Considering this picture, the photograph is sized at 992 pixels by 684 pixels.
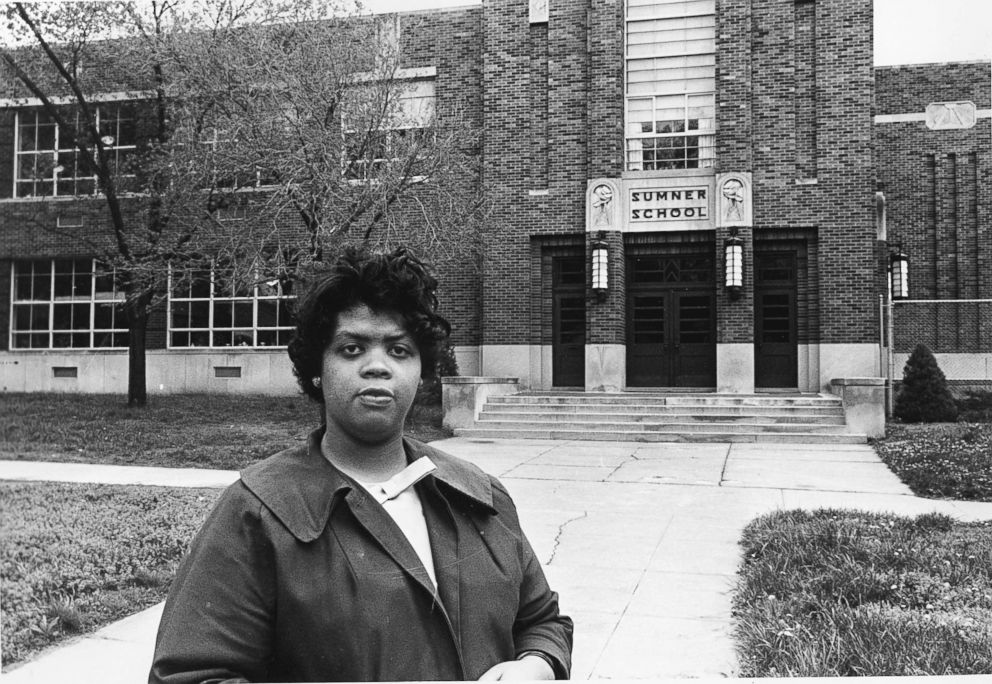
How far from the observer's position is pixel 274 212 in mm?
7773

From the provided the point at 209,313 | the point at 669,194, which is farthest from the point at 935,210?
the point at 209,313

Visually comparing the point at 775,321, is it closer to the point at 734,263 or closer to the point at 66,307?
the point at 734,263

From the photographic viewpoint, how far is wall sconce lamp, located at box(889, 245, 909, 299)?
1546 centimetres

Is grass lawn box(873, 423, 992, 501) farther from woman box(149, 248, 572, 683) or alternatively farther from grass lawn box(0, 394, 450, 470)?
woman box(149, 248, 572, 683)

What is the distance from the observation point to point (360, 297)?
5.25ft

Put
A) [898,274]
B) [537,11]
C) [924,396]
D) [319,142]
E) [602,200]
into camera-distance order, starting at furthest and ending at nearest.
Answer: [898,274] → [602,200] → [537,11] → [924,396] → [319,142]

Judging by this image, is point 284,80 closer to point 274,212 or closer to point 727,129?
point 274,212

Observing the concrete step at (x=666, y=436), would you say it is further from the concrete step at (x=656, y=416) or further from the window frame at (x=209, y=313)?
the window frame at (x=209, y=313)

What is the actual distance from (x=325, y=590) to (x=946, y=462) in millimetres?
7147

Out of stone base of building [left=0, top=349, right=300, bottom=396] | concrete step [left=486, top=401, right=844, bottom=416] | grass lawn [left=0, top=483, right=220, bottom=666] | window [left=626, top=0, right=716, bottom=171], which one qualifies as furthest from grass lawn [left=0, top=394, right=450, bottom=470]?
window [left=626, top=0, right=716, bottom=171]

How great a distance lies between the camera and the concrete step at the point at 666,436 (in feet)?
36.4

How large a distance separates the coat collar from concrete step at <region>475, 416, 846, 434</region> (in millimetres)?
9898

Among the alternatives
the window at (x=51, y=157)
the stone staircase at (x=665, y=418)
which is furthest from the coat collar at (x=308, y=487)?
the stone staircase at (x=665, y=418)

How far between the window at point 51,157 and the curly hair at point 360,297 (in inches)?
61.2
